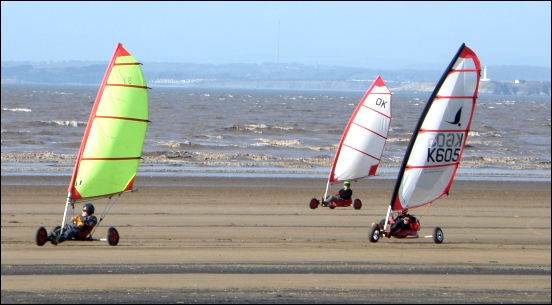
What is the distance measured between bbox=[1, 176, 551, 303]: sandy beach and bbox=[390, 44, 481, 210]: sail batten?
841 millimetres

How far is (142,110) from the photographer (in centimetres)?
1197

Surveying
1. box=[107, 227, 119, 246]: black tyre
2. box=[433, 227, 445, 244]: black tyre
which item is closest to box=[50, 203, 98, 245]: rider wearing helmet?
box=[107, 227, 119, 246]: black tyre

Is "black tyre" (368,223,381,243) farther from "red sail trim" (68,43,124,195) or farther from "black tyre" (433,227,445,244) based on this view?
"red sail trim" (68,43,124,195)

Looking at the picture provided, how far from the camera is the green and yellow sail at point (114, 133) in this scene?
11539 millimetres

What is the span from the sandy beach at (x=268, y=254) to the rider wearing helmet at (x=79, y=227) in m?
0.19

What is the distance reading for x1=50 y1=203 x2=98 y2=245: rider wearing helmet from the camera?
1059 cm

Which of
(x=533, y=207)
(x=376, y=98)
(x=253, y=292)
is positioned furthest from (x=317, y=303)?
(x=376, y=98)

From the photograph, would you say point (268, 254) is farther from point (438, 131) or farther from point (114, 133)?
point (438, 131)

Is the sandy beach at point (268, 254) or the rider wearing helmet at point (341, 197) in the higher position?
the rider wearing helmet at point (341, 197)

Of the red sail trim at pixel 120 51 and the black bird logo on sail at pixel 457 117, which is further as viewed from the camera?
the black bird logo on sail at pixel 457 117

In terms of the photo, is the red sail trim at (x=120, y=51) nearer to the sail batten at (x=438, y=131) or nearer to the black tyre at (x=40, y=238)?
the black tyre at (x=40, y=238)

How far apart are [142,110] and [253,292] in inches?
182

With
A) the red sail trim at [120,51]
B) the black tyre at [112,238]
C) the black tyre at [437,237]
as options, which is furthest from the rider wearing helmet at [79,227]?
the black tyre at [437,237]

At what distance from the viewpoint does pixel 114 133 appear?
1173 centimetres
